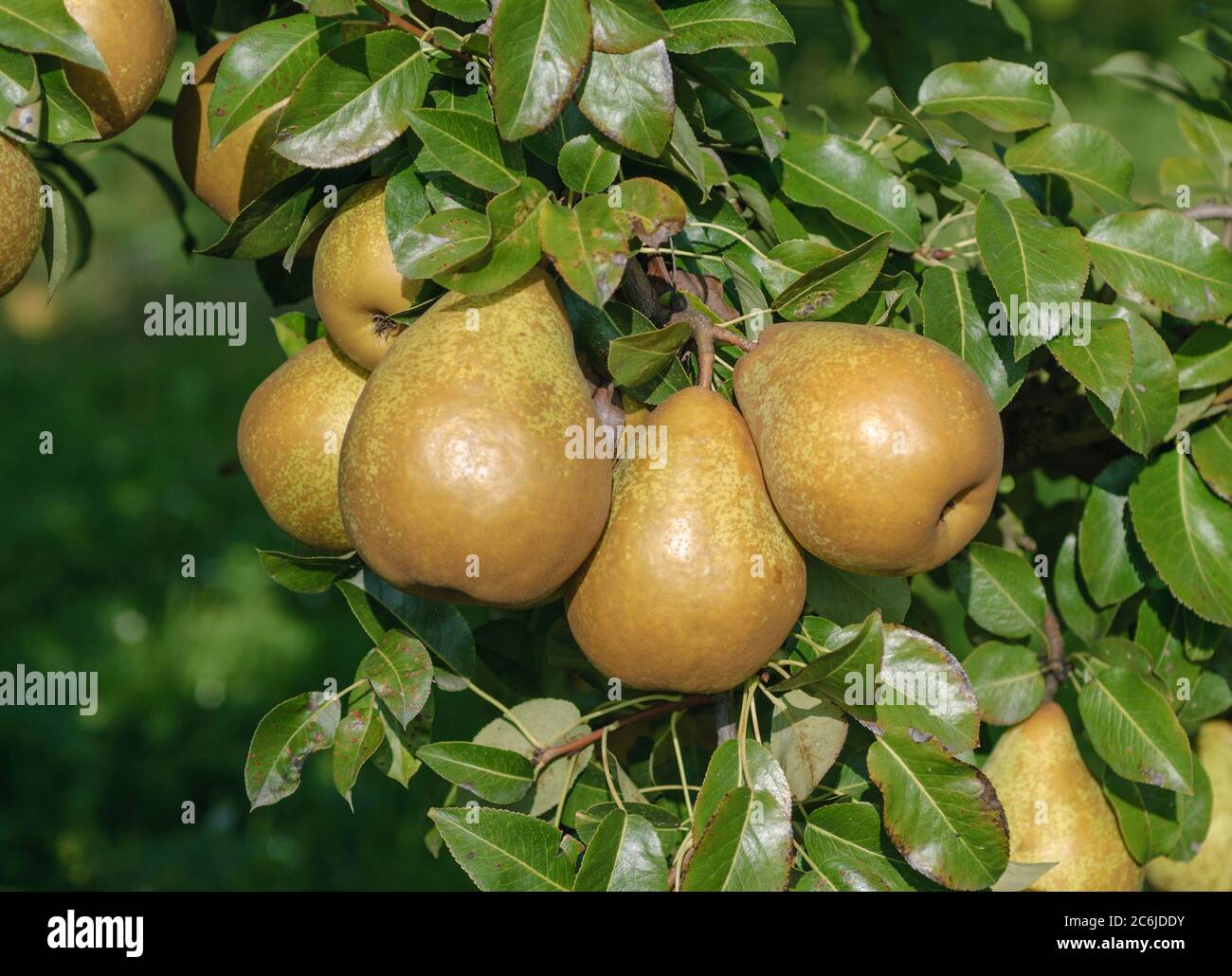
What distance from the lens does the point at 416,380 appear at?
3.98 feet

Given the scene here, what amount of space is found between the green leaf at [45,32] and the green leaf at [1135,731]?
1.40 m

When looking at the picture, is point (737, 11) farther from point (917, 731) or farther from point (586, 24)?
point (917, 731)

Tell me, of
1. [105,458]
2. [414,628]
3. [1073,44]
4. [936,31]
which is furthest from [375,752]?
[1073,44]

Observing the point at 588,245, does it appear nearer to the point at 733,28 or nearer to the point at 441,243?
the point at 441,243

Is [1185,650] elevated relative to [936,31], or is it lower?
elevated

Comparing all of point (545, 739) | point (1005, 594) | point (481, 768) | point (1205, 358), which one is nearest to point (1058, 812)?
point (1005, 594)

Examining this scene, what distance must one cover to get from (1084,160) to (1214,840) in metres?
1.16

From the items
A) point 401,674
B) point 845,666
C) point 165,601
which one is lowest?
point 165,601

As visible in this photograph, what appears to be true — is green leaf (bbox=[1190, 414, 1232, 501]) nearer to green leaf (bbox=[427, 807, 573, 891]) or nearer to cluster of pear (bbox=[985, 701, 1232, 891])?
cluster of pear (bbox=[985, 701, 1232, 891])

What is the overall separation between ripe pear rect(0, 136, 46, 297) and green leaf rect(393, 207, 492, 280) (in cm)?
45

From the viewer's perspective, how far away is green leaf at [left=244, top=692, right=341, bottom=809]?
1451mm

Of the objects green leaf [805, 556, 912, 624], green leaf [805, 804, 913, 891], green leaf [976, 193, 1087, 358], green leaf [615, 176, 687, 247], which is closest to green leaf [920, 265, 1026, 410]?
green leaf [976, 193, 1087, 358]

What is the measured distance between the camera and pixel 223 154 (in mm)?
1503
